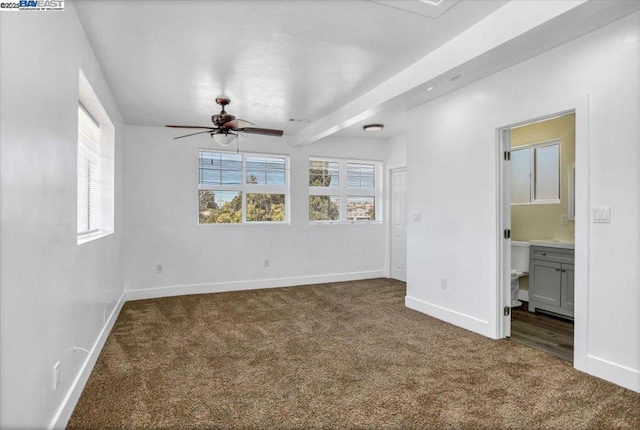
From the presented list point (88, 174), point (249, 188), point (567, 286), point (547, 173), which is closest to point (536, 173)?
point (547, 173)

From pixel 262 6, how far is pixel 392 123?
3630 mm

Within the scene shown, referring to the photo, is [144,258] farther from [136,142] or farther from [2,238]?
[2,238]

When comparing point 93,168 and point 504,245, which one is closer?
point 504,245

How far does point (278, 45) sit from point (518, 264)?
13.7 ft

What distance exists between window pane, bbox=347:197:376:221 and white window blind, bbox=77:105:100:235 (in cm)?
417

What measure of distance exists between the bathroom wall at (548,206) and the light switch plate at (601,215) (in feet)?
7.36

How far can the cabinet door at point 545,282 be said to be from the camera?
4451 millimetres

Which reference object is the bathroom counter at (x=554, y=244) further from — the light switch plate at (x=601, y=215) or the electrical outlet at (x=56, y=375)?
the electrical outlet at (x=56, y=375)

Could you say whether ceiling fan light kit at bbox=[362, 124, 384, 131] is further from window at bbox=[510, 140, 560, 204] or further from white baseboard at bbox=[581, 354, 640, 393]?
white baseboard at bbox=[581, 354, 640, 393]

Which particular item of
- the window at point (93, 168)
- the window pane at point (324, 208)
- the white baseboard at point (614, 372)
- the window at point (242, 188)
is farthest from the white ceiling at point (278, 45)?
the window pane at point (324, 208)

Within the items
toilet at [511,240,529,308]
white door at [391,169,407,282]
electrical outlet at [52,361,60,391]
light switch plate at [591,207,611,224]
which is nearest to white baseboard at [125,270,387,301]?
white door at [391,169,407,282]

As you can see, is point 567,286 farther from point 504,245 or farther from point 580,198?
point 580,198

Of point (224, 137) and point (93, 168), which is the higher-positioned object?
point (224, 137)

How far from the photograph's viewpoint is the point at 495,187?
3631 mm
